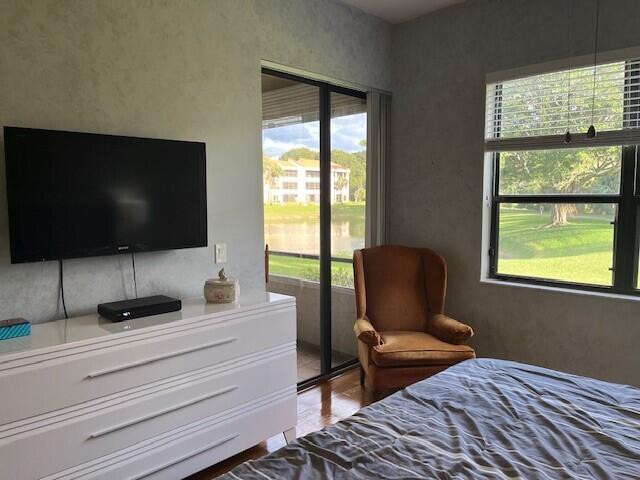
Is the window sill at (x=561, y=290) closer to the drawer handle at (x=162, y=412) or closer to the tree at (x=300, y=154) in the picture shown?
the tree at (x=300, y=154)

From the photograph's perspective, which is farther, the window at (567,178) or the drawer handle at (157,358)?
the window at (567,178)

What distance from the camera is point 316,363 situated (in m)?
3.82

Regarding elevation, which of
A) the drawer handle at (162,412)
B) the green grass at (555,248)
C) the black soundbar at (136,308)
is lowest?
the drawer handle at (162,412)

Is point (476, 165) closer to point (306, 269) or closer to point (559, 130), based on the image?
point (559, 130)

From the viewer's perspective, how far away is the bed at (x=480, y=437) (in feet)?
4.34

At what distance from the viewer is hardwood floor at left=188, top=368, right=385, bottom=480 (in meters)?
2.62

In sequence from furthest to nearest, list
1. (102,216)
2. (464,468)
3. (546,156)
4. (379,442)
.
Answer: (546,156) → (102,216) → (379,442) → (464,468)

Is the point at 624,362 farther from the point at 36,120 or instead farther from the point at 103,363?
the point at 36,120

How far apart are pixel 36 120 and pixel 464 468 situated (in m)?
2.25

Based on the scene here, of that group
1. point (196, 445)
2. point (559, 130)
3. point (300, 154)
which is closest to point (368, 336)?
point (196, 445)

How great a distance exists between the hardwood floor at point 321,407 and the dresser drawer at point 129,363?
0.63m

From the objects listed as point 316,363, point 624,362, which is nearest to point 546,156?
point 624,362

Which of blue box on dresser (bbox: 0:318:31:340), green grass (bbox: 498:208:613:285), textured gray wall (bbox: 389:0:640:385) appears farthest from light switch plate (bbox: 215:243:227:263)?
green grass (bbox: 498:208:613:285)

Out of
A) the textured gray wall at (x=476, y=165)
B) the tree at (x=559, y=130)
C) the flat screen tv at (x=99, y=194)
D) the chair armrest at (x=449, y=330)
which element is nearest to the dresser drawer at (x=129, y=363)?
the flat screen tv at (x=99, y=194)
